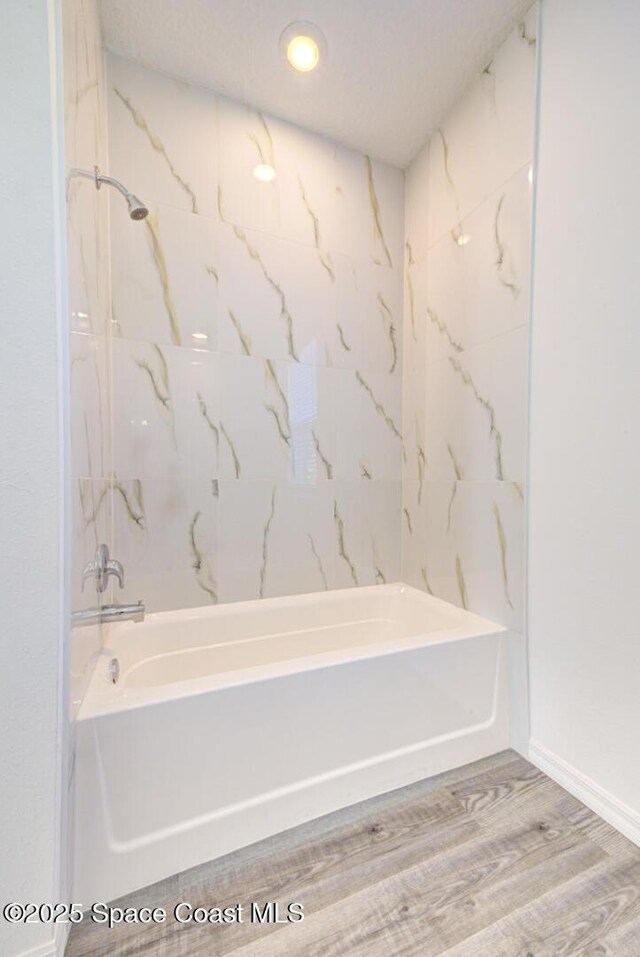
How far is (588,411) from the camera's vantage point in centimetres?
127

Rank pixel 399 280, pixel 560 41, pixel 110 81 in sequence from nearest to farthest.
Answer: pixel 560 41, pixel 110 81, pixel 399 280

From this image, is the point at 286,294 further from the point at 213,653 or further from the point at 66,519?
the point at 213,653

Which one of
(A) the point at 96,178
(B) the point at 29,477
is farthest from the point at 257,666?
(A) the point at 96,178

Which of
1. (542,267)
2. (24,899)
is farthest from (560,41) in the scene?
(24,899)

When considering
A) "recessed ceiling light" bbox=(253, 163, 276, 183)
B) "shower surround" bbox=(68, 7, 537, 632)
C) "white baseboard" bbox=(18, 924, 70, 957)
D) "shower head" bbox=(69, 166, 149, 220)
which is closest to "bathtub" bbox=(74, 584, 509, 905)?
"white baseboard" bbox=(18, 924, 70, 957)

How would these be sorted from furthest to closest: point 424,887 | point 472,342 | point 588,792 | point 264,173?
point 264,173 < point 472,342 < point 588,792 < point 424,887

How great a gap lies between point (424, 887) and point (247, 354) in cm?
197

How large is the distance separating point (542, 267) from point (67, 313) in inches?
61.5

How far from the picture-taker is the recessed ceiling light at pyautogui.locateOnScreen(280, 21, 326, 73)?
149 centimetres

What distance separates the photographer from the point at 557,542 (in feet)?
4.51

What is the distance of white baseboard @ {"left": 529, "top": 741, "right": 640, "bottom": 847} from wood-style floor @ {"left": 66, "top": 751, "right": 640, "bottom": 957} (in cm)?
3


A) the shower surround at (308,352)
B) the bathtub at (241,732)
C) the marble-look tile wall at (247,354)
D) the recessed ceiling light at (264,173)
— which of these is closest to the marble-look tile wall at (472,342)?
the shower surround at (308,352)

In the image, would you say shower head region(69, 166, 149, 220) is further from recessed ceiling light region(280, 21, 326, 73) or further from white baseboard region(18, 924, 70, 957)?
white baseboard region(18, 924, 70, 957)

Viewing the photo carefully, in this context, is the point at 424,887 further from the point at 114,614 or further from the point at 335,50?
the point at 335,50
